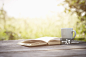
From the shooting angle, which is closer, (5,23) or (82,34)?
(82,34)

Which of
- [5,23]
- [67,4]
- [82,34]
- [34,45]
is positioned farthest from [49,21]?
[34,45]

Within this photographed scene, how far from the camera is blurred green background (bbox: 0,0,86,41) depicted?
1.74 meters

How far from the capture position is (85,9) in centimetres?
145

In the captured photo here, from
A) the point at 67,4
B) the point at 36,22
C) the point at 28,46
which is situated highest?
the point at 67,4

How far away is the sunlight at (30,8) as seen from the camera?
1.82 m

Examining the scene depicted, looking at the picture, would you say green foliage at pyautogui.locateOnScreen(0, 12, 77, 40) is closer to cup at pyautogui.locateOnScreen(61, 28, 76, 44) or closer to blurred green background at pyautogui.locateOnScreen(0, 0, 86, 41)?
blurred green background at pyautogui.locateOnScreen(0, 0, 86, 41)

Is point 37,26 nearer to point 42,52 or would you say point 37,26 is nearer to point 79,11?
point 79,11

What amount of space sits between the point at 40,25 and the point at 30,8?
33 cm

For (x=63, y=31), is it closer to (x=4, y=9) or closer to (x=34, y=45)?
(x=34, y=45)

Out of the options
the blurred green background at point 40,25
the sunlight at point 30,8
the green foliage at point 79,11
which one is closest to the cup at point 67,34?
the green foliage at point 79,11

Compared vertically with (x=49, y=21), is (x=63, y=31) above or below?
below

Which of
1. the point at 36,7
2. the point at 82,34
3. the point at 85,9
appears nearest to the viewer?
the point at 85,9

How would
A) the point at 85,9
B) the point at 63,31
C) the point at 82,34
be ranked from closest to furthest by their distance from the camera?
1. the point at 63,31
2. the point at 85,9
3. the point at 82,34

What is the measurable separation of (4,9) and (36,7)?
1.74ft
